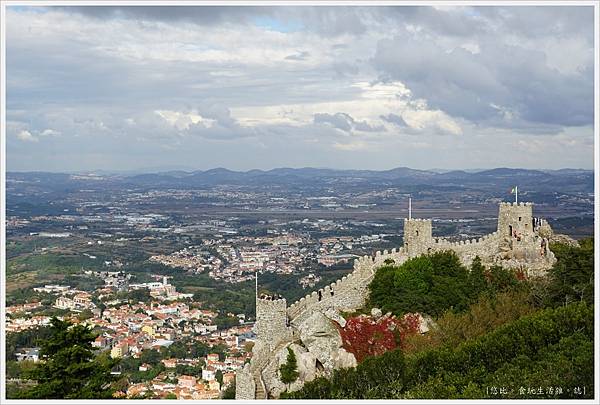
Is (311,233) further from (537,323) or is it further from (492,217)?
(537,323)

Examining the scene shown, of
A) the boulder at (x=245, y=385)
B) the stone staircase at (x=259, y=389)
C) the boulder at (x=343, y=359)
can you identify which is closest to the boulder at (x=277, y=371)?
the stone staircase at (x=259, y=389)

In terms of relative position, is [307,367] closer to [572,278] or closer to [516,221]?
[572,278]

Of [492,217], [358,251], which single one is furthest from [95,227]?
[492,217]

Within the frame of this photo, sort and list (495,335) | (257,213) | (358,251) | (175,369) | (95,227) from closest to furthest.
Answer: (495,335) → (175,369) → (358,251) → (95,227) → (257,213)

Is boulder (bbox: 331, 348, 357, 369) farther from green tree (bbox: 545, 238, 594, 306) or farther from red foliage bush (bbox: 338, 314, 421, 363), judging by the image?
green tree (bbox: 545, 238, 594, 306)

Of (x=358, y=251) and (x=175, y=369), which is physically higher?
(x=358, y=251)

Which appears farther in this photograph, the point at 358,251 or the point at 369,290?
the point at 358,251

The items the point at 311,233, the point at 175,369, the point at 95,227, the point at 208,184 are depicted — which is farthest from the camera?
the point at 208,184
